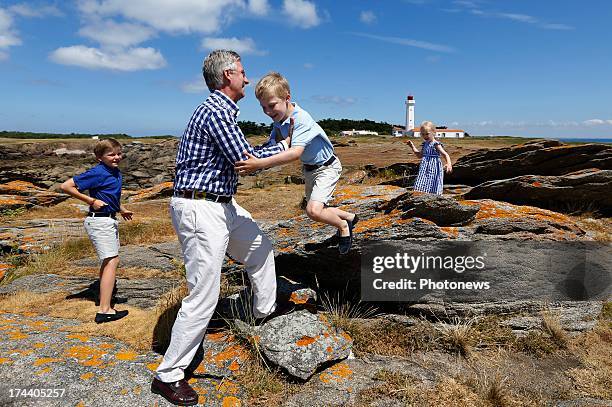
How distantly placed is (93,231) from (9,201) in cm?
1105

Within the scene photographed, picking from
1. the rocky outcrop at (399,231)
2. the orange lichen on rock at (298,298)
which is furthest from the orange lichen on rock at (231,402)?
the rocky outcrop at (399,231)

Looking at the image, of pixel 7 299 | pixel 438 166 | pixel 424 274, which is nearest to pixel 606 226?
pixel 438 166

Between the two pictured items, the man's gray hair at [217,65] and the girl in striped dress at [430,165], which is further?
the girl in striped dress at [430,165]

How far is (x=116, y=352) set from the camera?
4.50 meters

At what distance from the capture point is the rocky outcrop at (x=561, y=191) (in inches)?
388

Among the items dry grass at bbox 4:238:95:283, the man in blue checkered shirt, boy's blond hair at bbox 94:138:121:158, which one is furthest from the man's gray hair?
dry grass at bbox 4:238:95:283

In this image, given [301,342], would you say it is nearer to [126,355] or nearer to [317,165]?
[126,355]

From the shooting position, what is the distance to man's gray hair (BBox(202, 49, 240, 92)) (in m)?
3.88

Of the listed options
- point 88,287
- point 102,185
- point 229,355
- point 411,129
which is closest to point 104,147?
point 102,185

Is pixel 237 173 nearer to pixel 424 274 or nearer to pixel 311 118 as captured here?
pixel 311 118

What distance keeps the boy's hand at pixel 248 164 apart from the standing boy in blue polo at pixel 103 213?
2785 millimetres

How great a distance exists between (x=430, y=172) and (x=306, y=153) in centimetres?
474

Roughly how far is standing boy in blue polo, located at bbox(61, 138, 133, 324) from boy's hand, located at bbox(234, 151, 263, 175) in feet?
9.14

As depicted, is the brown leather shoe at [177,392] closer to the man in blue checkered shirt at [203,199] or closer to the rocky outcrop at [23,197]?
the man in blue checkered shirt at [203,199]
